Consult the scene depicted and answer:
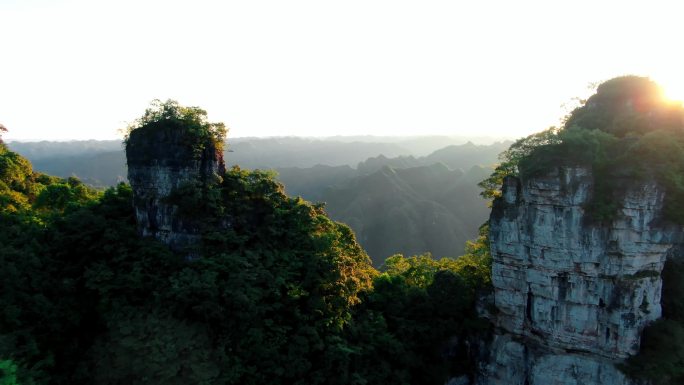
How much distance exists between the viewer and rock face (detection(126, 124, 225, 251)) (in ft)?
72.3

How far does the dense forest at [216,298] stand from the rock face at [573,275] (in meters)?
2.63

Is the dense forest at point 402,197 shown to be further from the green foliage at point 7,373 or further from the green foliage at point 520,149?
the green foliage at point 7,373

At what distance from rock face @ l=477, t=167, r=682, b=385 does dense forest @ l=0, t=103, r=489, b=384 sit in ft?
8.61

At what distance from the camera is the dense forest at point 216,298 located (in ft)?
58.0

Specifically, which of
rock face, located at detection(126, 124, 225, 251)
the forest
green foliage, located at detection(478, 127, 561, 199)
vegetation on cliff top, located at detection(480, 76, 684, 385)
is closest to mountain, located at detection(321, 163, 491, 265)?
the forest

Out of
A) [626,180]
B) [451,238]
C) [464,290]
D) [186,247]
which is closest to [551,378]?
[464,290]

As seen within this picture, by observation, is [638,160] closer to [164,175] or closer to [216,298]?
[216,298]

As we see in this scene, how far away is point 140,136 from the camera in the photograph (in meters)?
22.2

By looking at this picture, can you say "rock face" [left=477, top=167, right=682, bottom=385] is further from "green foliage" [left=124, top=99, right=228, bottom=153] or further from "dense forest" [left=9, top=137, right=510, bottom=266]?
"dense forest" [left=9, top=137, right=510, bottom=266]

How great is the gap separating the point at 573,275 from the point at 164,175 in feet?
68.1

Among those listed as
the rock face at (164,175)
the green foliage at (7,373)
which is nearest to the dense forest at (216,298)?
the green foliage at (7,373)

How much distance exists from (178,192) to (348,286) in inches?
391

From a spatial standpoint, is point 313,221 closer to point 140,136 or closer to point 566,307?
point 140,136

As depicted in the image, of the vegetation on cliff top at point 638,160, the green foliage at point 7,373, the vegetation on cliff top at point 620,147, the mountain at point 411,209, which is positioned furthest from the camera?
the mountain at point 411,209
